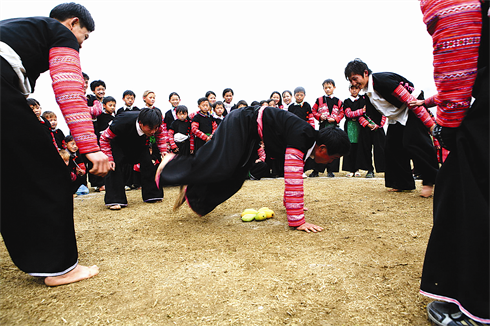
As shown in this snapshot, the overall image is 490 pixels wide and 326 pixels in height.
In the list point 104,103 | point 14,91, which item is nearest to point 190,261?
point 14,91

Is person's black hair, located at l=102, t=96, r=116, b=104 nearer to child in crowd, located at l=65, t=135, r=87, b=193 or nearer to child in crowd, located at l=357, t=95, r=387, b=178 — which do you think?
child in crowd, located at l=65, t=135, r=87, b=193

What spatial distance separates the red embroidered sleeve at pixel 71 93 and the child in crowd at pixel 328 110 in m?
5.90

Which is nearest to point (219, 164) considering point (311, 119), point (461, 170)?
point (461, 170)

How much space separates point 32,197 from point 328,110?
638cm

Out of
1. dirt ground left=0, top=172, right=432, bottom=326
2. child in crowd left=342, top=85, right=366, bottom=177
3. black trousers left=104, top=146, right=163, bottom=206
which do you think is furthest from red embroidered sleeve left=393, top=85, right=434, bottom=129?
black trousers left=104, top=146, right=163, bottom=206

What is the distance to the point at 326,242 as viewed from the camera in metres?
2.45

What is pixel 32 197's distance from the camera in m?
1.74

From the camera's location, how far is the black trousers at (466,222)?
1.18 meters

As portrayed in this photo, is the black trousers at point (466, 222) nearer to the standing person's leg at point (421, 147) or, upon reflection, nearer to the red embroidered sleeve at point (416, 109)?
the red embroidered sleeve at point (416, 109)

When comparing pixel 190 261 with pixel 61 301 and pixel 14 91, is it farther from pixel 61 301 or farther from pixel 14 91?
pixel 14 91

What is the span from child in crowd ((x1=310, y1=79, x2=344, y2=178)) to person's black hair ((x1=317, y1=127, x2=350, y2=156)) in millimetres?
4290

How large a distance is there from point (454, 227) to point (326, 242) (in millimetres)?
1217

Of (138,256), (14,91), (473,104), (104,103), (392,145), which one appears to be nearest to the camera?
(473,104)

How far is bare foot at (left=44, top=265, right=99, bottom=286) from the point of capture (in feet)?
6.15
